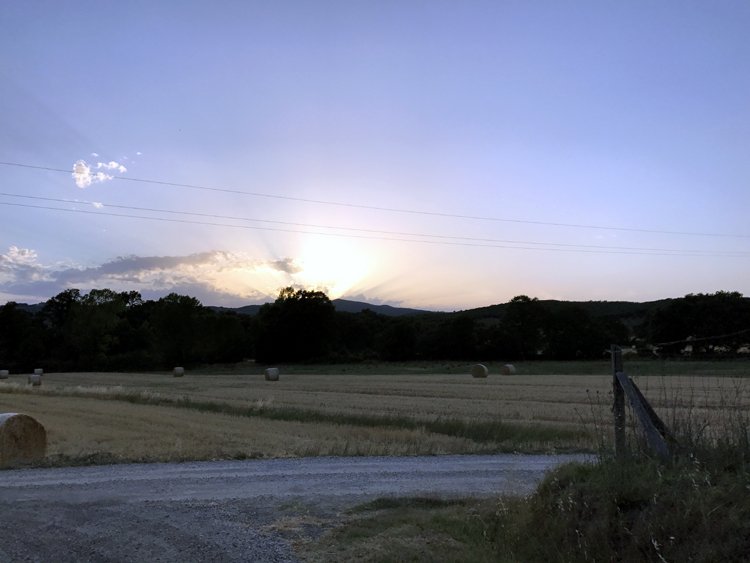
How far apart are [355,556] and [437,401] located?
2183 cm

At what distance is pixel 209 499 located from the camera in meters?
9.85

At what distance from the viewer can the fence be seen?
23.0 ft

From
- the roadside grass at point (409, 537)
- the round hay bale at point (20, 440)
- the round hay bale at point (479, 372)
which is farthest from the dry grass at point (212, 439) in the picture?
the round hay bale at point (479, 372)

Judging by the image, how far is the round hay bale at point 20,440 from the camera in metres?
14.9

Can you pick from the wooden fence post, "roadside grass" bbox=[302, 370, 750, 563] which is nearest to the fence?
the wooden fence post

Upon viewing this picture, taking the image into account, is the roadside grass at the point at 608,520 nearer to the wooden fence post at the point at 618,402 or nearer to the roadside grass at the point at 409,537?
the roadside grass at the point at 409,537

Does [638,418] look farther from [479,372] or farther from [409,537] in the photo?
[479,372]

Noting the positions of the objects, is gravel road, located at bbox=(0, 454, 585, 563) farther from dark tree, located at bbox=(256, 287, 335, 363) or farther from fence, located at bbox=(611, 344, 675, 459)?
dark tree, located at bbox=(256, 287, 335, 363)

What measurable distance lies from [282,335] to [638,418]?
89.4 m

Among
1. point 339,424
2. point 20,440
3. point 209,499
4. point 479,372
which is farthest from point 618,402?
point 479,372

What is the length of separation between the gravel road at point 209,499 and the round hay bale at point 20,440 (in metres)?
1.43

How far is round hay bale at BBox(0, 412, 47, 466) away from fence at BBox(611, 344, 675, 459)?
13101 mm

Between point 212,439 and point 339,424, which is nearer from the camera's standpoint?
point 212,439

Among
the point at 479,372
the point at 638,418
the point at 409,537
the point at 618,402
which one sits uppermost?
the point at 618,402
